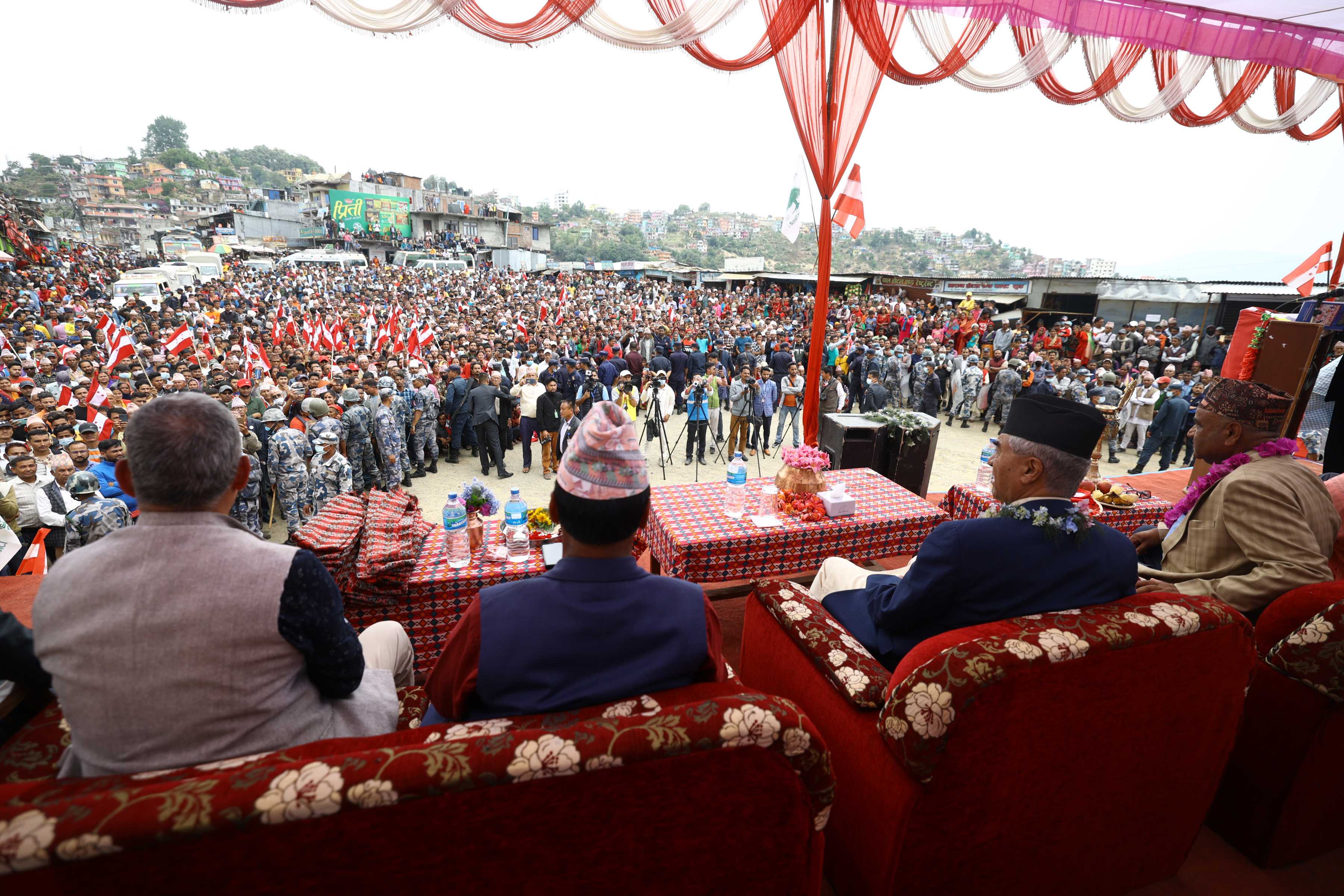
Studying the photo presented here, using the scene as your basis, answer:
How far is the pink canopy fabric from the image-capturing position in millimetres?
5125

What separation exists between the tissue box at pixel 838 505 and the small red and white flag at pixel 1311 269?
9.86 meters

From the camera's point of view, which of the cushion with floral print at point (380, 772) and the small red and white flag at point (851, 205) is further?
the small red and white flag at point (851, 205)

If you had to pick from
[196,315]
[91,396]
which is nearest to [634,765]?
[91,396]

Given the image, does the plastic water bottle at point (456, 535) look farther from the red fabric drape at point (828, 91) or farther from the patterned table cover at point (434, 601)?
the red fabric drape at point (828, 91)

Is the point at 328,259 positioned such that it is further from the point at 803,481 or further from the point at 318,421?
the point at 803,481

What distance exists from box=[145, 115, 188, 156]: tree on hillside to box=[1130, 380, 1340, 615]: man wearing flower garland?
480 ft

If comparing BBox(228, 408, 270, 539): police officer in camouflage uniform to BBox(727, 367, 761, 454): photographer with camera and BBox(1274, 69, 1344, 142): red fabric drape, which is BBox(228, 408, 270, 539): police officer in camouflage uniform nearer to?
BBox(727, 367, 761, 454): photographer with camera

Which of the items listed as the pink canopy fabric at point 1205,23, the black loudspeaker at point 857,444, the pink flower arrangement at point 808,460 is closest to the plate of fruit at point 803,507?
the pink flower arrangement at point 808,460

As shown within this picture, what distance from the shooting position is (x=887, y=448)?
20.5 feet

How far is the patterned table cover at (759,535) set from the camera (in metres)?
3.72

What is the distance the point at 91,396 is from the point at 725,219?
134932 mm

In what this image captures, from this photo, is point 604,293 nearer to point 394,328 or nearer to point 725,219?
point 394,328

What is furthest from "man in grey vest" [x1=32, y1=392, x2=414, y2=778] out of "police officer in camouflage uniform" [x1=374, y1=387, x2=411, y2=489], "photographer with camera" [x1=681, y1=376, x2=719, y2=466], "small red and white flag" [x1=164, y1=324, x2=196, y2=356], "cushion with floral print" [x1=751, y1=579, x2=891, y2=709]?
"small red and white flag" [x1=164, y1=324, x2=196, y2=356]

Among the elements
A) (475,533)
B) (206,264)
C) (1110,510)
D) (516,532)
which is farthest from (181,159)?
(1110,510)
